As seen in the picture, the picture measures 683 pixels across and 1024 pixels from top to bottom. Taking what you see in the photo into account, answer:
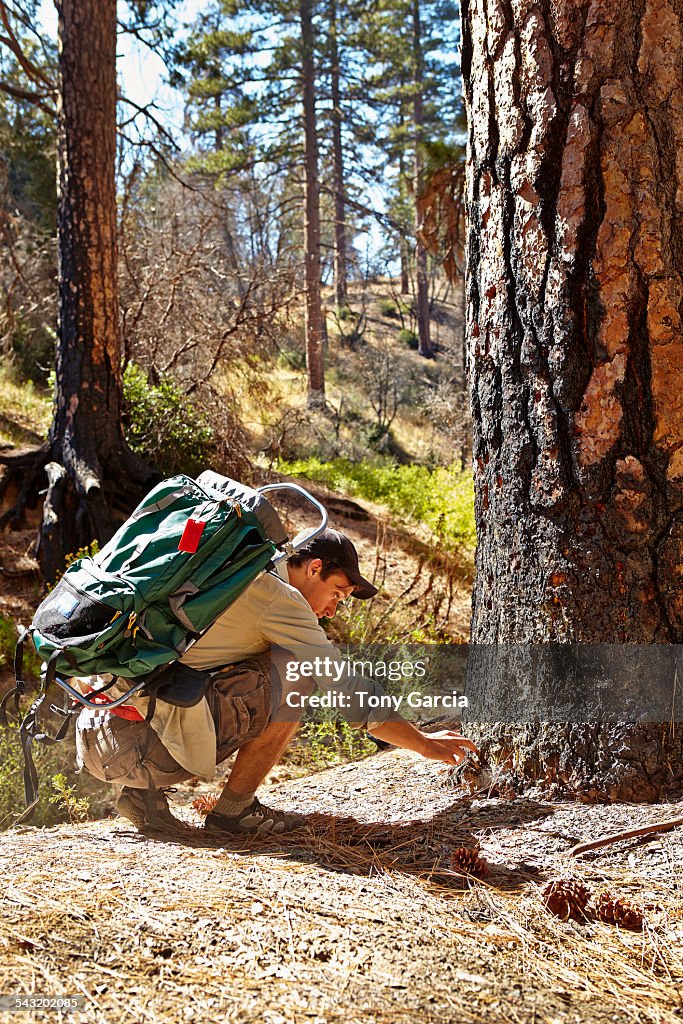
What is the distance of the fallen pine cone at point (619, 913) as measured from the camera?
1.80m

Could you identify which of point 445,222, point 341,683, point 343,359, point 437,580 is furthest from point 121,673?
point 343,359

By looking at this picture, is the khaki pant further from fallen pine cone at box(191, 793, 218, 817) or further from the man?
fallen pine cone at box(191, 793, 218, 817)

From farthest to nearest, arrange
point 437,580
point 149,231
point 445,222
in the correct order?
point 149,231, point 445,222, point 437,580

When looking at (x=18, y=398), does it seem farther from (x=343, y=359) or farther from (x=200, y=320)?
(x=343, y=359)

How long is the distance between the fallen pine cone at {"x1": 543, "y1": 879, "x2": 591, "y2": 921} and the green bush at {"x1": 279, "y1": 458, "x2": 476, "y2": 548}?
14.2 ft

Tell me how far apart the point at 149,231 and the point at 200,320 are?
5073mm

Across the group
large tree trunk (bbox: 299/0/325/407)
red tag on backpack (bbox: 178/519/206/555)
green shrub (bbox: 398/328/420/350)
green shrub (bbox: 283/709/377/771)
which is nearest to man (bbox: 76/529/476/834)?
red tag on backpack (bbox: 178/519/206/555)

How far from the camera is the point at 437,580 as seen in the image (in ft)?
22.0

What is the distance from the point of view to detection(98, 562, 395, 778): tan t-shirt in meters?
2.53

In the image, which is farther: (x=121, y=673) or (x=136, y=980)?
(x=121, y=673)

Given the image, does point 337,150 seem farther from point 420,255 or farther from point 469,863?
point 469,863

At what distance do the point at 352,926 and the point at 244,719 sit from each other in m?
0.91

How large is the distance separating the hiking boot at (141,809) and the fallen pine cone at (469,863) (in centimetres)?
106

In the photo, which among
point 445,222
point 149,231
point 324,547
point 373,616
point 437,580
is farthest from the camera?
point 149,231
